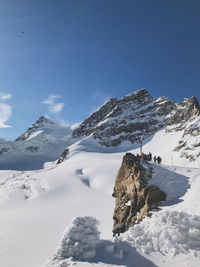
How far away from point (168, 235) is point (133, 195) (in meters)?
6.23

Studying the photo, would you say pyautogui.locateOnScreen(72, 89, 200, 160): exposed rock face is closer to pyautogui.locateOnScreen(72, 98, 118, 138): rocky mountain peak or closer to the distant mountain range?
the distant mountain range

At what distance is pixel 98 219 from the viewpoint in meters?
15.4

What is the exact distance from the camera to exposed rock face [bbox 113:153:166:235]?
9688mm

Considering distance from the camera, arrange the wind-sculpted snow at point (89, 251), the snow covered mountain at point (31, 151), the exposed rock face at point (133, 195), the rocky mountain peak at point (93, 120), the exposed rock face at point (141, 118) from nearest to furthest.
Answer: the wind-sculpted snow at point (89, 251) < the exposed rock face at point (133, 195) < the exposed rock face at point (141, 118) < the snow covered mountain at point (31, 151) < the rocky mountain peak at point (93, 120)

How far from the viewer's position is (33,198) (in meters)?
23.1

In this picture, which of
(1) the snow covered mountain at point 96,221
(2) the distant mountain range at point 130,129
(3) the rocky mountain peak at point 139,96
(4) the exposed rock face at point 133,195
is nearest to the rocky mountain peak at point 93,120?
(2) the distant mountain range at point 130,129

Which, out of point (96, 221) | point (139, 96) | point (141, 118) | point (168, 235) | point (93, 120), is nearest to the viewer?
point (168, 235)

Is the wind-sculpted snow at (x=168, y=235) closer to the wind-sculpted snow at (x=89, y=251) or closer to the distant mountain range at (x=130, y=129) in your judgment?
the wind-sculpted snow at (x=89, y=251)

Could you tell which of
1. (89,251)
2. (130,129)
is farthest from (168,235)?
(130,129)

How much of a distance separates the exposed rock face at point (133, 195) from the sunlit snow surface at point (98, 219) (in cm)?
69

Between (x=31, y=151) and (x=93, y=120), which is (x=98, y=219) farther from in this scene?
(x=31, y=151)

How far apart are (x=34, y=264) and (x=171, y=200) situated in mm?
7796

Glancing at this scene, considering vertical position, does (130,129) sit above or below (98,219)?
above

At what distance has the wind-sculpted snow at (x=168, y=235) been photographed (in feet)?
18.0
